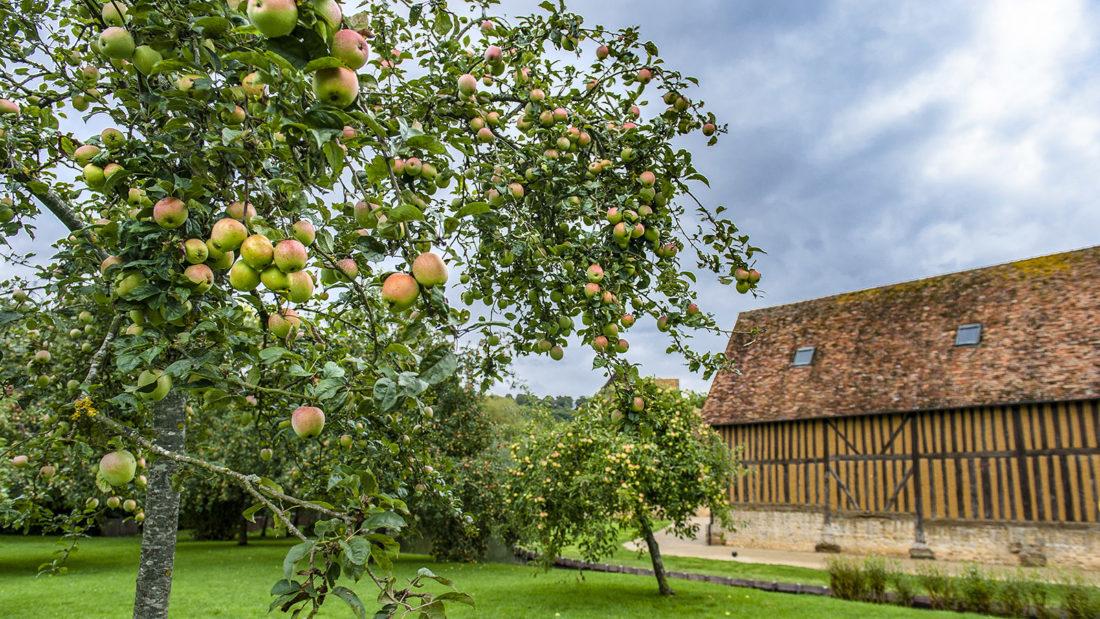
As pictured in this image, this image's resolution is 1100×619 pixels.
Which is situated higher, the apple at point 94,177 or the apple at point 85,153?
the apple at point 85,153

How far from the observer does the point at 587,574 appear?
15.1 metres

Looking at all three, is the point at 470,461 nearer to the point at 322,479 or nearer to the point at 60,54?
the point at 322,479

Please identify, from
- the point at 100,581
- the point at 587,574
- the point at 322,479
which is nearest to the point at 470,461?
Answer: the point at 587,574

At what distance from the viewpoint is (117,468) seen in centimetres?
252

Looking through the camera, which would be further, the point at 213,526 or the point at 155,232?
the point at 213,526

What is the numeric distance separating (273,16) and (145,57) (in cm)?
113

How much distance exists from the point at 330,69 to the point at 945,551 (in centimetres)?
1837

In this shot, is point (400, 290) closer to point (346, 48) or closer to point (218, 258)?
point (346, 48)

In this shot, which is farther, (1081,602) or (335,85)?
(1081,602)

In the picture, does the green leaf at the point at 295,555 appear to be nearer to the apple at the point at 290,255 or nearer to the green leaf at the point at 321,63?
the apple at the point at 290,255

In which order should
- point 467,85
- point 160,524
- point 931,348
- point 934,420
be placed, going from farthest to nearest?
1. point 931,348
2. point 934,420
3. point 160,524
4. point 467,85

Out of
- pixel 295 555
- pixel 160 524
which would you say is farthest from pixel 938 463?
pixel 295 555

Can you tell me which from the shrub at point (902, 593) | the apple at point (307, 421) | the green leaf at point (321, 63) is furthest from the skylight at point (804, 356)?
the green leaf at point (321, 63)

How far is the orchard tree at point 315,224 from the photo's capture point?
1.65 meters
